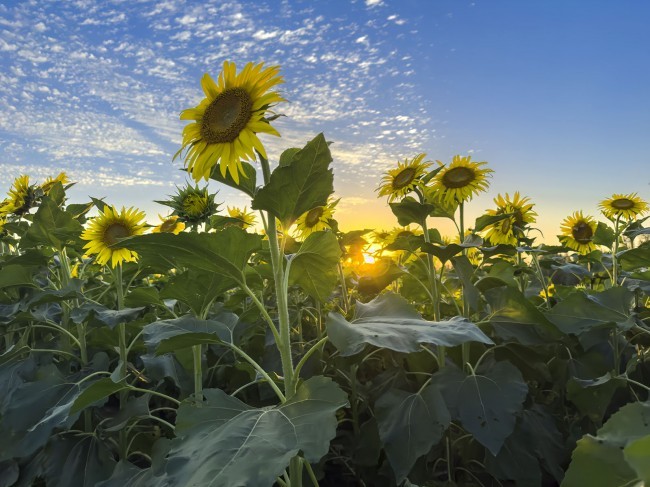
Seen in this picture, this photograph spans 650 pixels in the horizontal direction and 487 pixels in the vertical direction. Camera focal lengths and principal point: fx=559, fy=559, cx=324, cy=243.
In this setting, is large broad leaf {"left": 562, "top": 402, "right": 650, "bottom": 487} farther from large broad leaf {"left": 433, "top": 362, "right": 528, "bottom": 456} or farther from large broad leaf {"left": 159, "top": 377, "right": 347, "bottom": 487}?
large broad leaf {"left": 433, "top": 362, "right": 528, "bottom": 456}

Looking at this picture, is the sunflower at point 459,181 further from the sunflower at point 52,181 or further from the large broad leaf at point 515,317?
the sunflower at point 52,181

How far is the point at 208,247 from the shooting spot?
1.34 m

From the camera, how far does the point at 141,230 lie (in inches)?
112

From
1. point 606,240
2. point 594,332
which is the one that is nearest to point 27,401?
point 594,332

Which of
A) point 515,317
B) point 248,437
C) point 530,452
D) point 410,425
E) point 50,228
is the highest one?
point 50,228

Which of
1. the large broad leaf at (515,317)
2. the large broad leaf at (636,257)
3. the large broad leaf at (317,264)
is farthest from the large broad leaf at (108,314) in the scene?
the large broad leaf at (636,257)

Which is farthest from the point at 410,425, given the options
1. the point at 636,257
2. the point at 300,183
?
the point at 636,257

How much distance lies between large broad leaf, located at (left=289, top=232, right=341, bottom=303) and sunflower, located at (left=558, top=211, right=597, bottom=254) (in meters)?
3.21

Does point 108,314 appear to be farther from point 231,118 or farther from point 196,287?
point 231,118

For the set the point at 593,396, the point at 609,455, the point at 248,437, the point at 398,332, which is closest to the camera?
the point at 609,455

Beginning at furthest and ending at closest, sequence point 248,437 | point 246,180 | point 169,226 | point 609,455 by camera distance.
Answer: point 169,226 → point 246,180 → point 248,437 → point 609,455

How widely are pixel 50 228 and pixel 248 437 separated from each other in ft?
7.05

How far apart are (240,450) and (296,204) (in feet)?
2.02

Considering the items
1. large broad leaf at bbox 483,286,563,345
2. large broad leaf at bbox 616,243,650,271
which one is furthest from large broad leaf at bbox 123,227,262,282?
large broad leaf at bbox 616,243,650,271
